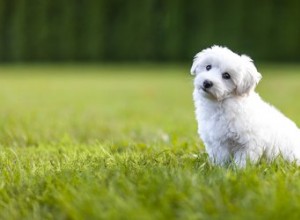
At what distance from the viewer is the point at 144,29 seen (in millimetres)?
16781

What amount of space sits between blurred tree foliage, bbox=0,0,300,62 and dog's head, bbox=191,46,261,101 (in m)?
11.8

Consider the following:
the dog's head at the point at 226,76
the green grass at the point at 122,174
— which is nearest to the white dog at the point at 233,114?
the dog's head at the point at 226,76

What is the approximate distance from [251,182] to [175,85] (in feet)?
37.3

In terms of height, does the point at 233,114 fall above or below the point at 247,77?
below

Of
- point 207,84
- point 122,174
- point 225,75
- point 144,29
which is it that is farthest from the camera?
point 144,29

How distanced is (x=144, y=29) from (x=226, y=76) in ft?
43.5

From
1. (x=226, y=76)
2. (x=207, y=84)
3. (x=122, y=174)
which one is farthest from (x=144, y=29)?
(x=122, y=174)

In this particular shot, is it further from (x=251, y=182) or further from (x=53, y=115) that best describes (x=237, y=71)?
(x=53, y=115)

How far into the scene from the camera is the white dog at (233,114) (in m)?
3.66

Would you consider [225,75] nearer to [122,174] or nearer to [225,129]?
[225,129]

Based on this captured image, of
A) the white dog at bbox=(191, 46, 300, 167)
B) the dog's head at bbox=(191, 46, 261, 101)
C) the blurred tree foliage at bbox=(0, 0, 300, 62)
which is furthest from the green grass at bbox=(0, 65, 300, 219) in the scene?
the blurred tree foliage at bbox=(0, 0, 300, 62)

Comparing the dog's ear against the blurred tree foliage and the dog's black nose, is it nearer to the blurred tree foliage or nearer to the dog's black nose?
the dog's black nose

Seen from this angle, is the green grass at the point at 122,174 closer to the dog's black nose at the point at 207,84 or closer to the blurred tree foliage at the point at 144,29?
the dog's black nose at the point at 207,84

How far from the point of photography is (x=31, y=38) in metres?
17.4
